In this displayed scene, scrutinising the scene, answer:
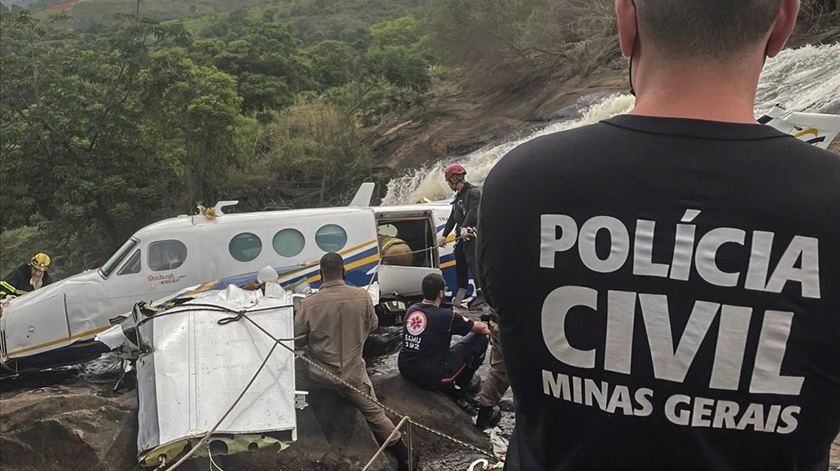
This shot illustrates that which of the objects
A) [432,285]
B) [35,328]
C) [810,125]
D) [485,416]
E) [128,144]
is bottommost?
[485,416]

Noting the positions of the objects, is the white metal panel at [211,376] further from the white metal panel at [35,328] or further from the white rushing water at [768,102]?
the white rushing water at [768,102]

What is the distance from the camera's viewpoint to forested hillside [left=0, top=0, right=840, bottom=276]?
22.6m

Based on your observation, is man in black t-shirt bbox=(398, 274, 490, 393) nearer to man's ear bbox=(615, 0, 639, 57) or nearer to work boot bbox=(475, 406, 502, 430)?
work boot bbox=(475, 406, 502, 430)

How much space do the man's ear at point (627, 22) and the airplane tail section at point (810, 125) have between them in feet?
26.5

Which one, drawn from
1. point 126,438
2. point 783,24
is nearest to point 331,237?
point 126,438

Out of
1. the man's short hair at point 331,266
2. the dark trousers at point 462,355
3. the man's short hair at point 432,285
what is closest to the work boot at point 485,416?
the dark trousers at point 462,355

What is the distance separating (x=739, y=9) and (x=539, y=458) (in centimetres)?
88

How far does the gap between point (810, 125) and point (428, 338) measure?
497 centimetres

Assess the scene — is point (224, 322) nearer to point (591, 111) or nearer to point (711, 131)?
point (711, 131)

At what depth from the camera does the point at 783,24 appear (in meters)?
1.42

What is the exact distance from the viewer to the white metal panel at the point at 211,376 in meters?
6.42

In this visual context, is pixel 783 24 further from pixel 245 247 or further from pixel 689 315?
pixel 245 247

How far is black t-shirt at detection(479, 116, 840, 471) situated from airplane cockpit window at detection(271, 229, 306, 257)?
1029 centimetres

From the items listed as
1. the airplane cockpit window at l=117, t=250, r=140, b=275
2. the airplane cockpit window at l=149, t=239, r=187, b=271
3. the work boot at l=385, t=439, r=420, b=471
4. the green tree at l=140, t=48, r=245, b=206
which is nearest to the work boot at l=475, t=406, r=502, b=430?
the work boot at l=385, t=439, r=420, b=471
